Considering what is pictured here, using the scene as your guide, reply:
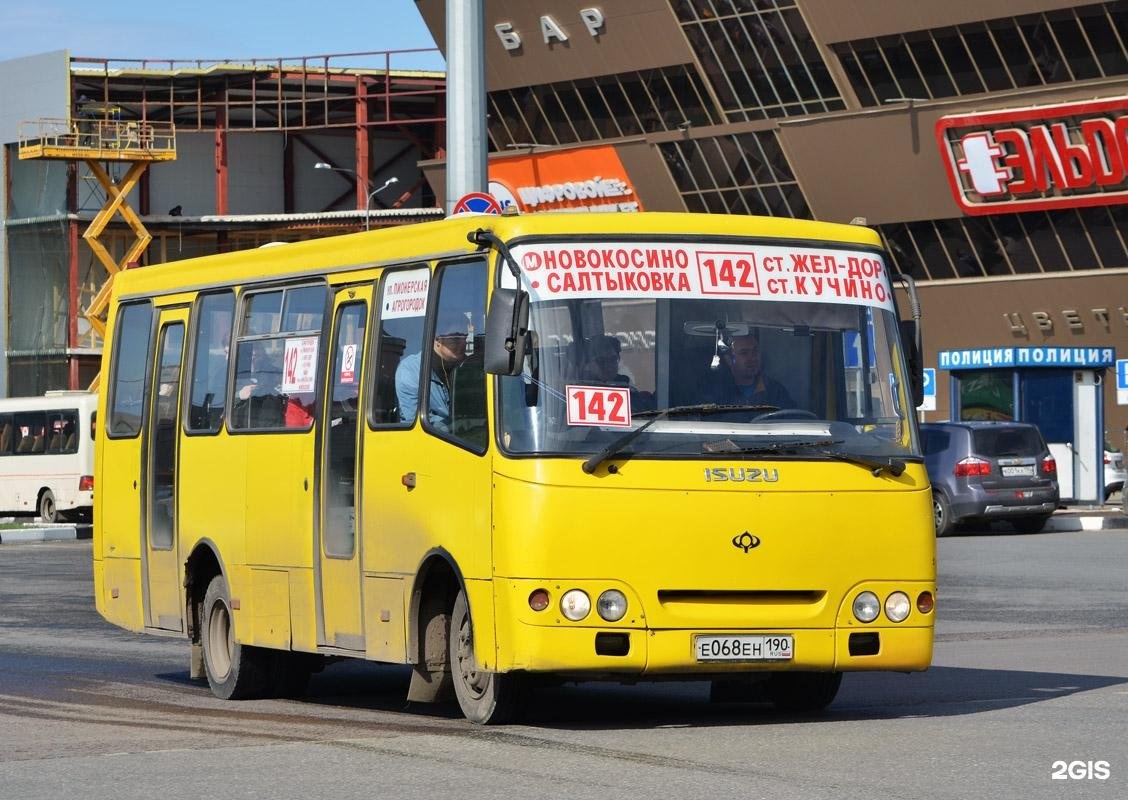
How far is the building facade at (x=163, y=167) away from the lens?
79.3m

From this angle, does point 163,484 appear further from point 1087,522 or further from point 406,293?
point 1087,522

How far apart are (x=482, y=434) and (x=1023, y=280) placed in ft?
154

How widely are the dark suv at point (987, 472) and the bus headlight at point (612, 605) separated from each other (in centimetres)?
2326

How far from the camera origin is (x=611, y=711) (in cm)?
1213

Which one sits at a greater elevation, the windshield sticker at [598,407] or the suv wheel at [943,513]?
the windshield sticker at [598,407]

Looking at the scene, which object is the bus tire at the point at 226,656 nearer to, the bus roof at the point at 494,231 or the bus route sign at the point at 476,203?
the bus roof at the point at 494,231

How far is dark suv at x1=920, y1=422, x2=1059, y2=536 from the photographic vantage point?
33.3 meters

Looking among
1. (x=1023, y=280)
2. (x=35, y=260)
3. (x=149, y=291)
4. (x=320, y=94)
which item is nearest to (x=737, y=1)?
(x=1023, y=280)

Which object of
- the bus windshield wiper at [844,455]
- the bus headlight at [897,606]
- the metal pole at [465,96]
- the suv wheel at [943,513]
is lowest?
the suv wheel at [943,513]

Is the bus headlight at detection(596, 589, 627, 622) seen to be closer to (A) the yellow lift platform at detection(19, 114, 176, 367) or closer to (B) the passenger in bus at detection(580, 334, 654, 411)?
(B) the passenger in bus at detection(580, 334, 654, 411)

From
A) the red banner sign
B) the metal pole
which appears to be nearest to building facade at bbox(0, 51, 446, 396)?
the red banner sign

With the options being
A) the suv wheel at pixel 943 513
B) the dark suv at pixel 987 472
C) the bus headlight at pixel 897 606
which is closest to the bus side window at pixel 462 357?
the bus headlight at pixel 897 606

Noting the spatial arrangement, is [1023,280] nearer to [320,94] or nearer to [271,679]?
[320,94]

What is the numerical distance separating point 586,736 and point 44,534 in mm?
31261
